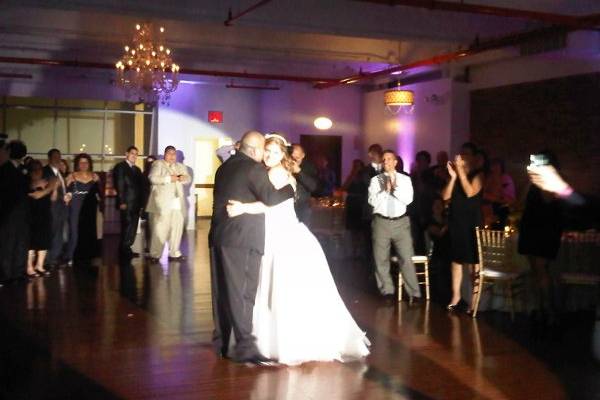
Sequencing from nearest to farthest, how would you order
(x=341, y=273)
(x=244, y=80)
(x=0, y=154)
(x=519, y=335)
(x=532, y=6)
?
(x=519, y=335) → (x=0, y=154) → (x=341, y=273) → (x=532, y=6) → (x=244, y=80)

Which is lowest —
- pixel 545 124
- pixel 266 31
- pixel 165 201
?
pixel 165 201

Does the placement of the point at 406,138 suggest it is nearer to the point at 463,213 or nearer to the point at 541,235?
the point at 463,213

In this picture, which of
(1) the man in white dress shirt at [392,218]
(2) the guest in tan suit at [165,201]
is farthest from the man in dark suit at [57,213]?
(1) the man in white dress shirt at [392,218]

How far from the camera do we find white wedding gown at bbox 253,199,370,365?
5.12m

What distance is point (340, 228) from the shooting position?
1047 cm

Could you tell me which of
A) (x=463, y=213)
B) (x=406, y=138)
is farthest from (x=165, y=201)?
(x=406, y=138)

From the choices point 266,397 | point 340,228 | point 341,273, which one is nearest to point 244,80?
point 340,228

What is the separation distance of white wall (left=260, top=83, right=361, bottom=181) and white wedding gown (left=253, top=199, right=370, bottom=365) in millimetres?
11942

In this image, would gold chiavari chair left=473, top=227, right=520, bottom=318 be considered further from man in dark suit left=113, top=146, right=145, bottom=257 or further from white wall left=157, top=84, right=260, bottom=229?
white wall left=157, top=84, right=260, bottom=229

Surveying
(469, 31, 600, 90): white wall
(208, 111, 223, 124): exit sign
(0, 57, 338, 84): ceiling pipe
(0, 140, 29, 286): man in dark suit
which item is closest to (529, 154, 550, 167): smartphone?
(0, 140, 29, 286): man in dark suit

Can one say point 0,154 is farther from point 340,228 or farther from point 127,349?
point 340,228

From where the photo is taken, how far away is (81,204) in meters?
10.1

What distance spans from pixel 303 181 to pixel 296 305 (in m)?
2.77

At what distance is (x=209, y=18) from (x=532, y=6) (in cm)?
436
